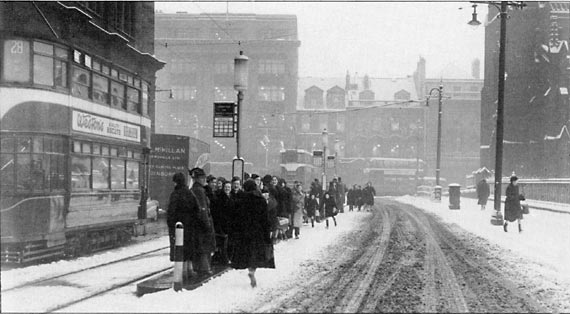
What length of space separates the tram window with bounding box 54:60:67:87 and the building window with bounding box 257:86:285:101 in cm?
6230

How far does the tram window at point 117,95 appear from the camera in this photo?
699 inches

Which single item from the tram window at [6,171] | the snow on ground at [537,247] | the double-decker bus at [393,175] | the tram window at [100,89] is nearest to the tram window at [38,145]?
the tram window at [6,171]

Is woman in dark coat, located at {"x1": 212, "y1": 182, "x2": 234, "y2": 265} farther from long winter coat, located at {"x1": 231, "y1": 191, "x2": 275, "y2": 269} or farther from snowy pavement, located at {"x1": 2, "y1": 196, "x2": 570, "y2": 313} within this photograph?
long winter coat, located at {"x1": 231, "y1": 191, "x2": 275, "y2": 269}

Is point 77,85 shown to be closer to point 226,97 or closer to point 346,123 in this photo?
point 226,97

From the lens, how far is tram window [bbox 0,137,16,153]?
43.3 ft

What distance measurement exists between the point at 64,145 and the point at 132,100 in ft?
16.8

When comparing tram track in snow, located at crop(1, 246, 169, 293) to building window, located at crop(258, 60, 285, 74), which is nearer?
tram track in snow, located at crop(1, 246, 169, 293)

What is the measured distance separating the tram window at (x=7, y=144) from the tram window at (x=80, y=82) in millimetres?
2229

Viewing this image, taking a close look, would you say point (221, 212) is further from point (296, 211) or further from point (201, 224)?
point (296, 211)

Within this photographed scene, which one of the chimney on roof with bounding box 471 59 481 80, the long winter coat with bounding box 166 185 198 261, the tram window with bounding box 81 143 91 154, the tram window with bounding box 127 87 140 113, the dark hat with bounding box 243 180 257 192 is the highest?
the chimney on roof with bounding box 471 59 481 80

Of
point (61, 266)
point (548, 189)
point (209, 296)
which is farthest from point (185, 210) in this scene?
point (548, 189)

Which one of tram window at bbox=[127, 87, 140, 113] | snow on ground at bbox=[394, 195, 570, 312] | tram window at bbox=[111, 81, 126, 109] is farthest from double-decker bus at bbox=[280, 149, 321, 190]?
tram window at bbox=[111, 81, 126, 109]

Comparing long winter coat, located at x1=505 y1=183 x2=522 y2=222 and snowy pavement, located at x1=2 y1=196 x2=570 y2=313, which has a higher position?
long winter coat, located at x1=505 y1=183 x2=522 y2=222

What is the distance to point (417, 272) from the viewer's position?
12.2 metres
